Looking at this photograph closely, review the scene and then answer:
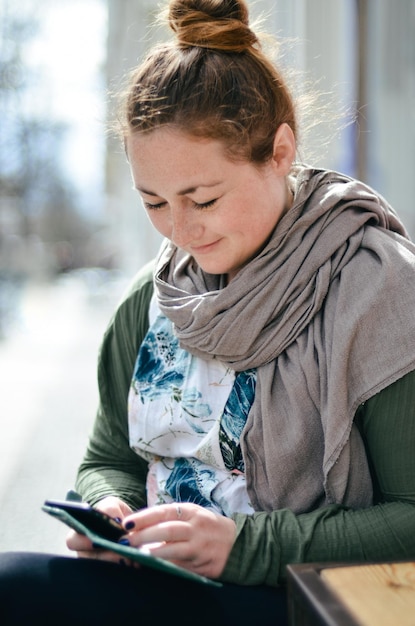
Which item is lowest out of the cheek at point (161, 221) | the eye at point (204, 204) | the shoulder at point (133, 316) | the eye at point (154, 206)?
the shoulder at point (133, 316)

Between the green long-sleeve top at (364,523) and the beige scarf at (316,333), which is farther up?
the beige scarf at (316,333)

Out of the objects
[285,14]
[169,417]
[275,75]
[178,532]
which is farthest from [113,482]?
[285,14]

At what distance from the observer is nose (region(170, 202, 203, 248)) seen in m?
1.42

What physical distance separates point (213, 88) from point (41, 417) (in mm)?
3007

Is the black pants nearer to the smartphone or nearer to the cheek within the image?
the smartphone

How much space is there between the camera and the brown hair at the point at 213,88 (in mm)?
1380

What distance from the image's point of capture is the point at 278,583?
4.18 ft

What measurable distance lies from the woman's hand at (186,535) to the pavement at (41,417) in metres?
1.19

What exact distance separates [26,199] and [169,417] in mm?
19024

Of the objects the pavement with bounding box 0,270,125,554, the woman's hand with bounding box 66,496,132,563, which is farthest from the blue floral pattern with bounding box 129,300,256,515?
the pavement with bounding box 0,270,125,554

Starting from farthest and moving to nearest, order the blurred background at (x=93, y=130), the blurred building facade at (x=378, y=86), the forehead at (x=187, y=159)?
1. the blurred building facade at (x=378, y=86)
2. the blurred background at (x=93, y=130)
3. the forehead at (x=187, y=159)

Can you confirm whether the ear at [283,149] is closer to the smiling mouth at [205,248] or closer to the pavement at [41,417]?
the smiling mouth at [205,248]

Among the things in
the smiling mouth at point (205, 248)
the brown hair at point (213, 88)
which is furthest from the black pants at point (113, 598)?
the brown hair at point (213, 88)

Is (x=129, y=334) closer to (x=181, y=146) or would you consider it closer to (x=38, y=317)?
(x=181, y=146)
